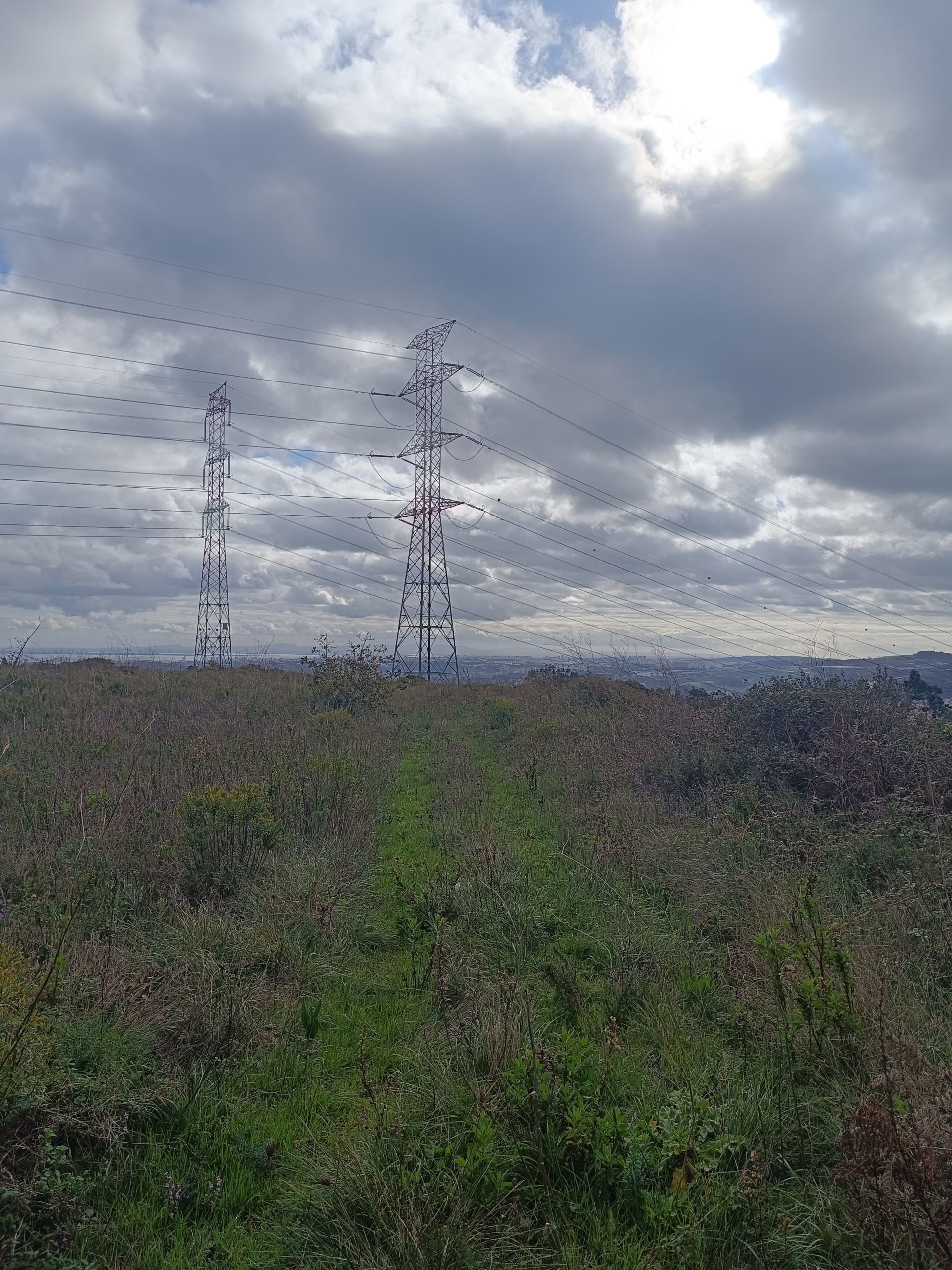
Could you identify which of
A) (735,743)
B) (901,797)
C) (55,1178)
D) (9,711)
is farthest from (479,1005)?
(9,711)

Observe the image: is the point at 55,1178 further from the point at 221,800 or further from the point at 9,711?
the point at 9,711

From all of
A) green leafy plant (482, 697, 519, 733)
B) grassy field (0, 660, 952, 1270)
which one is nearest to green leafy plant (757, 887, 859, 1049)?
grassy field (0, 660, 952, 1270)

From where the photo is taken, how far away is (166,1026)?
3.85m

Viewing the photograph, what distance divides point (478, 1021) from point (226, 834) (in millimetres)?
3647

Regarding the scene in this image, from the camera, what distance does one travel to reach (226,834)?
670 centimetres

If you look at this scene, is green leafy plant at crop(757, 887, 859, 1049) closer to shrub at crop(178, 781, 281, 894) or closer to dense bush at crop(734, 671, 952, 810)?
dense bush at crop(734, 671, 952, 810)

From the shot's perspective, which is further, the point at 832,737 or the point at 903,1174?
the point at 832,737

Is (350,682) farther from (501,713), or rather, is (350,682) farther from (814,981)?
(814,981)

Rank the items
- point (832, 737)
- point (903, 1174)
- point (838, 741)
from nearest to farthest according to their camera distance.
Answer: point (903, 1174)
point (838, 741)
point (832, 737)

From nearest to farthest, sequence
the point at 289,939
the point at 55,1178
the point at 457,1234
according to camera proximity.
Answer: the point at 457,1234, the point at 55,1178, the point at 289,939

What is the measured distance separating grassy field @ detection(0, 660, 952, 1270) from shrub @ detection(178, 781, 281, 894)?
0.04 metres

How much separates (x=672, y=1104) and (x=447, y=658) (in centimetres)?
2471

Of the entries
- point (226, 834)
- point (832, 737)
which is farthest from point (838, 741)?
point (226, 834)

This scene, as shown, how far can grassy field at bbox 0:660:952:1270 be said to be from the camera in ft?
8.92
